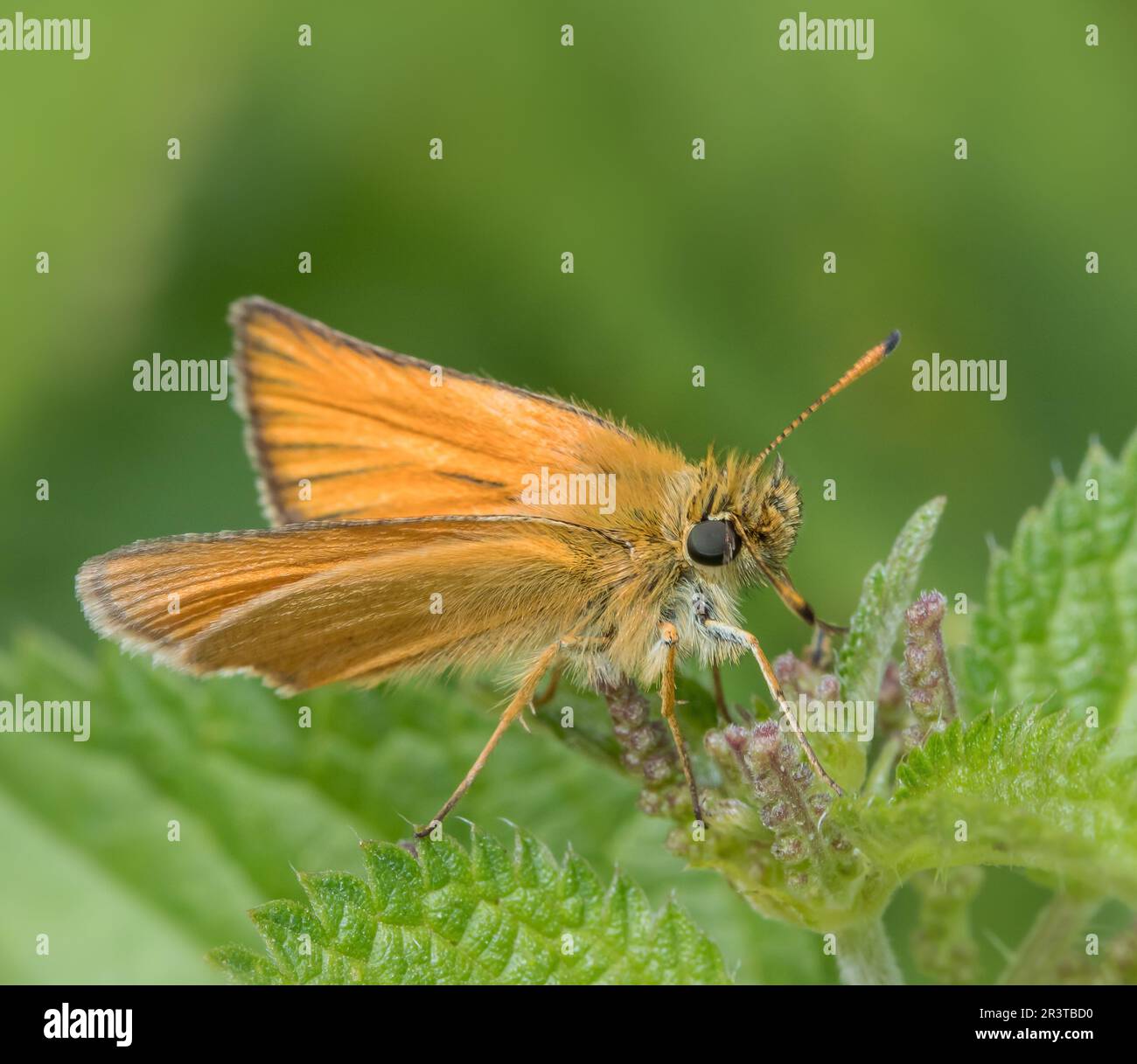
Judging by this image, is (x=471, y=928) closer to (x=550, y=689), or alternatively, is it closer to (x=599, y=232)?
(x=550, y=689)

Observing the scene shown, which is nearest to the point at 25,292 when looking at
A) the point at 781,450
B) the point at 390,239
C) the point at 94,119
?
the point at 94,119

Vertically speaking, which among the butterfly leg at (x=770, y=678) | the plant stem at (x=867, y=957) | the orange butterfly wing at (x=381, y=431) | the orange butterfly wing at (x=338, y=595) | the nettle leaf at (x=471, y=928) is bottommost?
the plant stem at (x=867, y=957)

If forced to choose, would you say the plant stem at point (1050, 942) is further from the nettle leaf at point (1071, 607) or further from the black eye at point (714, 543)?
the black eye at point (714, 543)

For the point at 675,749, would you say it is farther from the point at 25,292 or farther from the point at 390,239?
the point at 25,292

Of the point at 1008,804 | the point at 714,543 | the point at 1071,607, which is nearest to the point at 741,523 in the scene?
the point at 714,543

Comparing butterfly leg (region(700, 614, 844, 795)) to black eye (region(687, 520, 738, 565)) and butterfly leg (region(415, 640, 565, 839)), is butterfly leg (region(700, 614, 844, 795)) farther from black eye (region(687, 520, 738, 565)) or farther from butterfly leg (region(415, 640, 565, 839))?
butterfly leg (region(415, 640, 565, 839))

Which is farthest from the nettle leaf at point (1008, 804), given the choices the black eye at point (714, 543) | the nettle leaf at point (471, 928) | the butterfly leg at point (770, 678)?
the black eye at point (714, 543)
